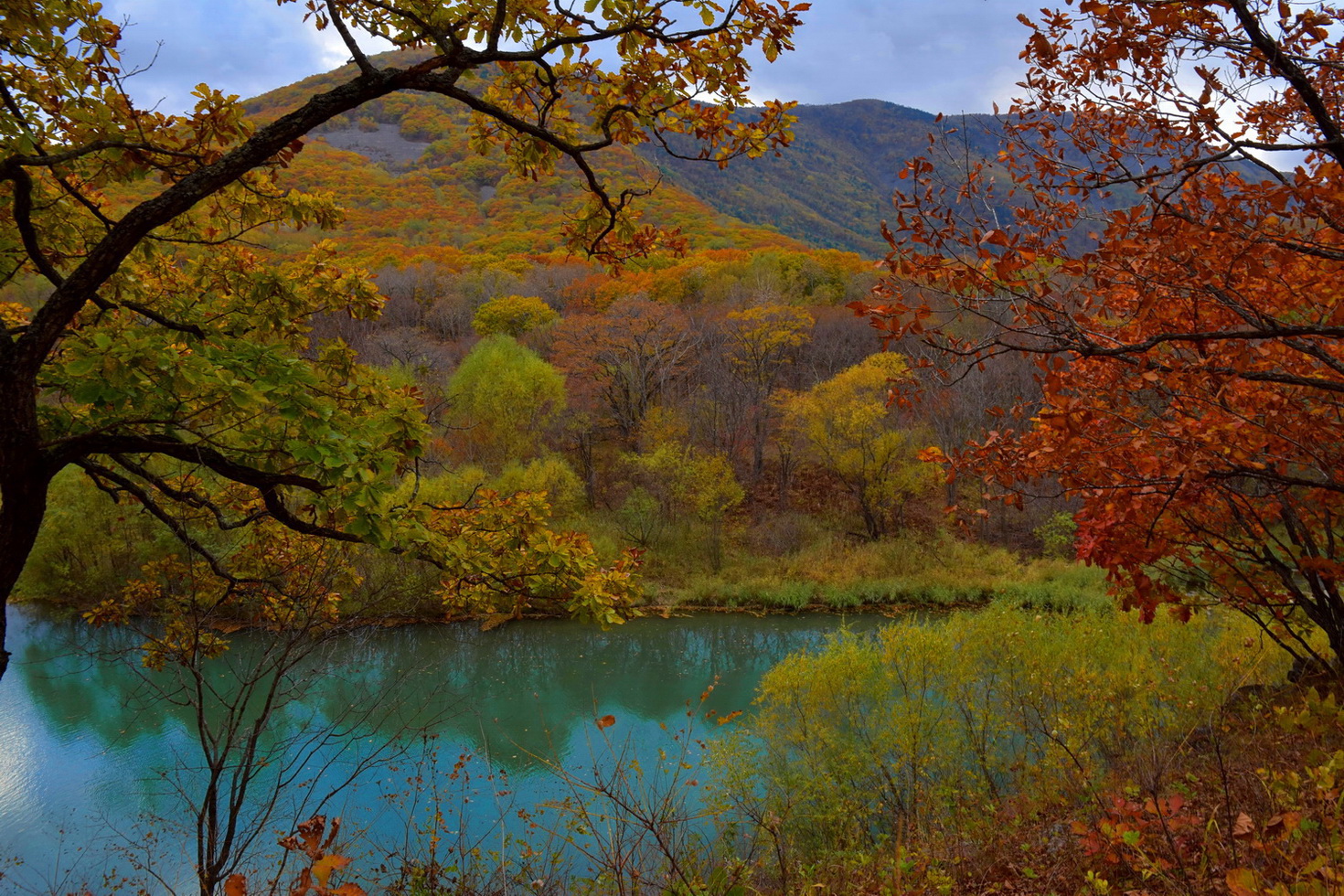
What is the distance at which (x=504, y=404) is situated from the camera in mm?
23516

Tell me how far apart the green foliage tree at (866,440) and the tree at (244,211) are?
19.6m

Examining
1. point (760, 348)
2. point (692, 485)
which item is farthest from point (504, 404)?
point (760, 348)

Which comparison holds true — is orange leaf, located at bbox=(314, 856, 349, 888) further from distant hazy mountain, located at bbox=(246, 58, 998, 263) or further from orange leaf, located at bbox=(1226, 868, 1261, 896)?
distant hazy mountain, located at bbox=(246, 58, 998, 263)

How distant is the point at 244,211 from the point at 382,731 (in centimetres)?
978

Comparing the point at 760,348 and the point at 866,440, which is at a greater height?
the point at 760,348

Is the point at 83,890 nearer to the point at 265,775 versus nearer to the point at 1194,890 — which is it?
the point at 265,775

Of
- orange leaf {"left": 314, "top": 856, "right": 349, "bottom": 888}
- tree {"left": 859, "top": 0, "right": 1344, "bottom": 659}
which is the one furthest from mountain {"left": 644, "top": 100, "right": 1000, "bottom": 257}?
orange leaf {"left": 314, "top": 856, "right": 349, "bottom": 888}

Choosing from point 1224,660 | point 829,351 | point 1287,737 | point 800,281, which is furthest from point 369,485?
point 800,281

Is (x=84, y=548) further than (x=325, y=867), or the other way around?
(x=84, y=548)

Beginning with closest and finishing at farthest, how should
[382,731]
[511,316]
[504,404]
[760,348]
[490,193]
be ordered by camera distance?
[382,731], [504,404], [760,348], [511,316], [490,193]

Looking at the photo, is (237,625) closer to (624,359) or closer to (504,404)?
(504,404)

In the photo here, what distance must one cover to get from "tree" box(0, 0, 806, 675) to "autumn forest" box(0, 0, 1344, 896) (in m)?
0.02

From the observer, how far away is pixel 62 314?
2.81m

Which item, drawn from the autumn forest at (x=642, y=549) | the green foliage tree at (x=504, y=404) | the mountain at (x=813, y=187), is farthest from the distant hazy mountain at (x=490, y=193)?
the autumn forest at (x=642, y=549)
